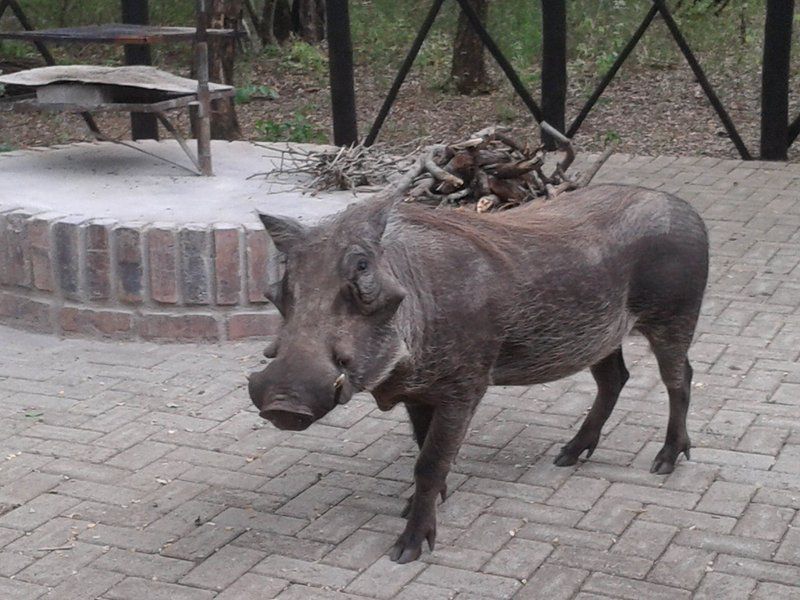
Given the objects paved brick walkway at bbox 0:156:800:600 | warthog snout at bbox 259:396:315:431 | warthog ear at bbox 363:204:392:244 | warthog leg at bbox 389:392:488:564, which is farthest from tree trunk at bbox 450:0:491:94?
warthog snout at bbox 259:396:315:431

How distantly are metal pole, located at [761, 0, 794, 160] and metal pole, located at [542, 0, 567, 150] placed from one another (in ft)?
5.30

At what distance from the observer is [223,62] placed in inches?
448

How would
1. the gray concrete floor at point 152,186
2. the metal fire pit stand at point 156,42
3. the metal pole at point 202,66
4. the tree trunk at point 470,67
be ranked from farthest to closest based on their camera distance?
the tree trunk at point 470,67 < the metal pole at point 202,66 < the metal fire pit stand at point 156,42 < the gray concrete floor at point 152,186

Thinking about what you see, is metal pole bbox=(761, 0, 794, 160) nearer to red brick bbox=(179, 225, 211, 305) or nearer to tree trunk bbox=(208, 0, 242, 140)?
tree trunk bbox=(208, 0, 242, 140)

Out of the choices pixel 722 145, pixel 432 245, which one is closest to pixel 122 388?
pixel 432 245

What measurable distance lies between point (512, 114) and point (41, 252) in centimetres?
687

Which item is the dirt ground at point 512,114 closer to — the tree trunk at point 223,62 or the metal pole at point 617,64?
the metal pole at point 617,64

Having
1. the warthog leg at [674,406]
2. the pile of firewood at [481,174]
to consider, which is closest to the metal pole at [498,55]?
the pile of firewood at [481,174]

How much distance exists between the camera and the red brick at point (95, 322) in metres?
6.55

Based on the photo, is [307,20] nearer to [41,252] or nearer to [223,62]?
[223,62]

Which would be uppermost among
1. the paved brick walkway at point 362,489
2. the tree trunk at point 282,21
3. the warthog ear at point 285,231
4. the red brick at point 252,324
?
the warthog ear at point 285,231

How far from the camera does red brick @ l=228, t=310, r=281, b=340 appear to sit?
6527 millimetres

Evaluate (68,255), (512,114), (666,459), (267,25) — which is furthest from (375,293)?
(267,25)

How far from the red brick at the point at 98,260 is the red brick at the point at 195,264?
1.28ft
